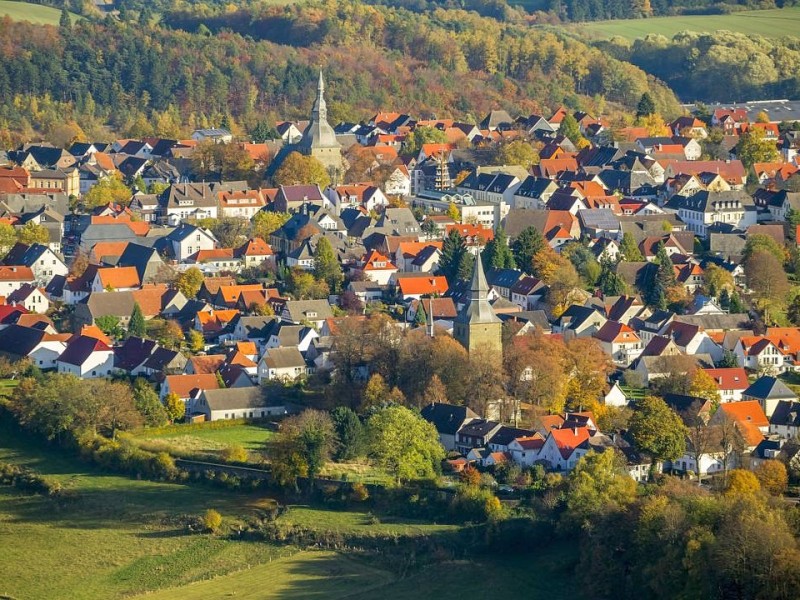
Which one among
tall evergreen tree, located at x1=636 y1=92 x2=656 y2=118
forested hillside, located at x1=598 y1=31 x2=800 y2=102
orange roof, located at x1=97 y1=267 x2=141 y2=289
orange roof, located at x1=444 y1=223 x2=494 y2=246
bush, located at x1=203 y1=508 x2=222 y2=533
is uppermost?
forested hillside, located at x1=598 y1=31 x2=800 y2=102

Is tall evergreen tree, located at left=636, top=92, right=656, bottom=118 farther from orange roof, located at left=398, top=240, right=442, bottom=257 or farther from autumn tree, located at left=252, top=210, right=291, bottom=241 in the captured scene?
orange roof, located at left=398, top=240, right=442, bottom=257

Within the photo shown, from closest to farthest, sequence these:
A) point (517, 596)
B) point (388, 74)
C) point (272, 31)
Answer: point (517, 596), point (388, 74), point (272, 31)

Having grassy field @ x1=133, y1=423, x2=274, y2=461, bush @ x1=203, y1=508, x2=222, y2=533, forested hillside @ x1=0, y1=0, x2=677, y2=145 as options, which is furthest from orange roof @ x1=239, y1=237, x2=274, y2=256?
forested hillside @ x1=0, y1=0, x2=677, y2=145

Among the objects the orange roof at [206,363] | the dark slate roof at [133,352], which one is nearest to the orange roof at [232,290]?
the dark slate roof at [133,352]

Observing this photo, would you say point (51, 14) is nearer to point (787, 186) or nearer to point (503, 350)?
point (787, 186)

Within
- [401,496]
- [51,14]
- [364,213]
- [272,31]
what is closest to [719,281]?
[364,213]

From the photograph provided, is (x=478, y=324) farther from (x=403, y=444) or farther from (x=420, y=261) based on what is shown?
(x=420, y=261)
